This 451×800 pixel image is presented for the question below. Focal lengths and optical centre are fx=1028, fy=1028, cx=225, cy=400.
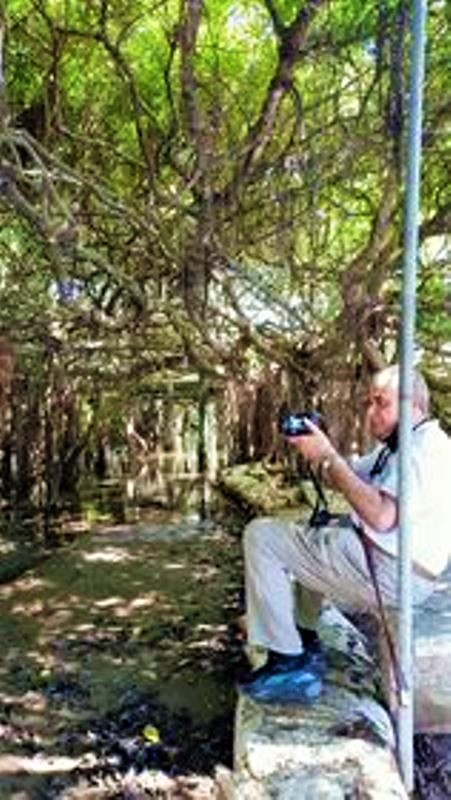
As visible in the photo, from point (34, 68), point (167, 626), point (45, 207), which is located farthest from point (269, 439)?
point (45, 207)

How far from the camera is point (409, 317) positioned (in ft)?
8.65

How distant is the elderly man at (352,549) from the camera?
10.0ft

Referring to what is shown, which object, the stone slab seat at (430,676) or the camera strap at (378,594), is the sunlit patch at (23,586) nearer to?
the stone slab seat at (430,676)

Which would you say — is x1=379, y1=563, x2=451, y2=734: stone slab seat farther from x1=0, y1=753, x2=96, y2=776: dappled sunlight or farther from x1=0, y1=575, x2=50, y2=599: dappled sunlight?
x1=0, y1=575, x2=50, y2=599: dappled sunlight

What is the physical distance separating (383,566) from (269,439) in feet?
17.9

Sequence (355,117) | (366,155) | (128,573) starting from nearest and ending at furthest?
(355,117)
(366,155)
(128,573)

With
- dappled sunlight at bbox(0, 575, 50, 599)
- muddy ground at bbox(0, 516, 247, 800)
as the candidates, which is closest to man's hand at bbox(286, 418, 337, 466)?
muddy ground at bbox(0, 516, 247, 800)

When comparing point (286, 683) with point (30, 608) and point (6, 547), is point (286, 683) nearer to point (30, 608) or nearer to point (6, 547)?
point (30, 608)

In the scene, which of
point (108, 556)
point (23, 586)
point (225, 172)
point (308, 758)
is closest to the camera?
point (308, 758)

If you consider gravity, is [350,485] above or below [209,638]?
above

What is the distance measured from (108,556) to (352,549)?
386 centimetres

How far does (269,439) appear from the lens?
870 centimetres

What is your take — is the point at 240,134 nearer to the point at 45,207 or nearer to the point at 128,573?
the point at 45,207

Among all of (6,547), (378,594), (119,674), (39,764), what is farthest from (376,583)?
(6,547)
